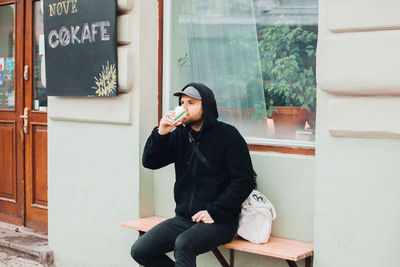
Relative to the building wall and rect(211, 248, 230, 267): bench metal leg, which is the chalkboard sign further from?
the building wall

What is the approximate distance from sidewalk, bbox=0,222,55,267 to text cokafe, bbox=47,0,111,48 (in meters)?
1.97

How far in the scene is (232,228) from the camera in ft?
12.1

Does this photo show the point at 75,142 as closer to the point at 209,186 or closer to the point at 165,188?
the point at 165,188

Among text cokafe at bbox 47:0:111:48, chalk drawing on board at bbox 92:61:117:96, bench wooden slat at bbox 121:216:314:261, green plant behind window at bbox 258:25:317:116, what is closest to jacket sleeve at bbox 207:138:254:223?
bench wooden slat at bbox 121:216:314:261

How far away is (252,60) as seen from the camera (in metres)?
4.27

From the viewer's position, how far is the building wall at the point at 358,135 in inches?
125

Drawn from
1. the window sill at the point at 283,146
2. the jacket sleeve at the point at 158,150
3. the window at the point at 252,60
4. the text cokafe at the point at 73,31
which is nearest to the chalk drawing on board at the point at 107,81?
the text cokafe at the point at 73,31

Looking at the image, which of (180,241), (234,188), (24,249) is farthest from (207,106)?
(24,249)

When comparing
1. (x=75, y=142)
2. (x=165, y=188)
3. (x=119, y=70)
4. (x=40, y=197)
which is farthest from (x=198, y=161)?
(x=40, y=197)

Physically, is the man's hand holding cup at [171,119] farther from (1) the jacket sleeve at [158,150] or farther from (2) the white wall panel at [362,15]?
(2) the white wall panel at [362,15]

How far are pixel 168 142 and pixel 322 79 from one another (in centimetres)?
115

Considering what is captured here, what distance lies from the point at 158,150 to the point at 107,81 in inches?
40.3

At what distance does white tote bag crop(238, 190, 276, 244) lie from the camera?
373 cm

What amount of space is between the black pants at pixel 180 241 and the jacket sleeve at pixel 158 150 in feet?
1.39
